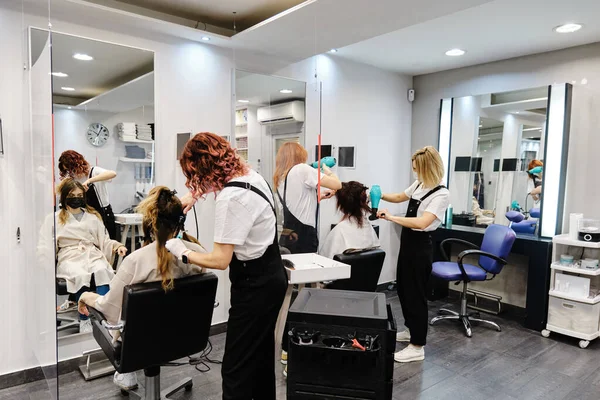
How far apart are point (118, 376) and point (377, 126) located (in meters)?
3.17

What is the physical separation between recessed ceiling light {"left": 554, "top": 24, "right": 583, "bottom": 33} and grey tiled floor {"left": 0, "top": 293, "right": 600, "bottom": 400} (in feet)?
7.73

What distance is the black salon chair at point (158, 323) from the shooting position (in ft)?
5.57

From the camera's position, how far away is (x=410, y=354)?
2.82 meters

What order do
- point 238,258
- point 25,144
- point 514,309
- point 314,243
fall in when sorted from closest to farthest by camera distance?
point 238,258 → point 25,144 → point 314,243 → point 514,309

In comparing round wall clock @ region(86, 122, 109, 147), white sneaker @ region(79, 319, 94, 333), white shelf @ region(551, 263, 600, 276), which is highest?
round wall clock @ region(86, 122, 109, 147)

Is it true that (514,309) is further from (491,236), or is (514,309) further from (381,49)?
(381,49)

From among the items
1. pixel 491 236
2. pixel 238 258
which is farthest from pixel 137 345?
pixel 491 236

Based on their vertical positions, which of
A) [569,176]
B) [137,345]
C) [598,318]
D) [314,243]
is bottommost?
[598,318]

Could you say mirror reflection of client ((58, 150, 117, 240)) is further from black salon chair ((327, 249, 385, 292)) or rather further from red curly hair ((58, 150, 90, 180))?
black salon chair ((327, 249, 385, 292))

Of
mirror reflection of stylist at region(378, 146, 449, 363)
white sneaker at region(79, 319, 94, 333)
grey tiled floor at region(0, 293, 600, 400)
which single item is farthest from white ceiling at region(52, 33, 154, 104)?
mirror reflection of stylist at region(378, 146, 449, 363)

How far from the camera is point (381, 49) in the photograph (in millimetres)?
3582

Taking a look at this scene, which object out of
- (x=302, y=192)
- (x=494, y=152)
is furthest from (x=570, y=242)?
(x=302, y=192)

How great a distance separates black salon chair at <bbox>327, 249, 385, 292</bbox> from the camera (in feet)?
8.27

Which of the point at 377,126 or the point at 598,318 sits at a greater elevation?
the point at 377,126
